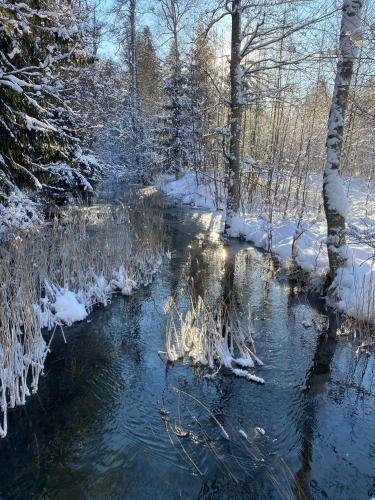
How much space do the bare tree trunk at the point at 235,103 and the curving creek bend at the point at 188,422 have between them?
4.63 metres

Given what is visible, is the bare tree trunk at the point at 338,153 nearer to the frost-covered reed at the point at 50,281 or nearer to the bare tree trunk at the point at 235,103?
the frost-covered reed at the point at 50,281

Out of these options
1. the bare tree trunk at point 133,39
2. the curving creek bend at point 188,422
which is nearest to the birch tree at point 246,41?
the curving creek bend at point 188,422

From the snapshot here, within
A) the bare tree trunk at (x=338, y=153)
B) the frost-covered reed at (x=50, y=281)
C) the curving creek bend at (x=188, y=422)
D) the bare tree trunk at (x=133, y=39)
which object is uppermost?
the bare tree trunk at (x=133, y=39)

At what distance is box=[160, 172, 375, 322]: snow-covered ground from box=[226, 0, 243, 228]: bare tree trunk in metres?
0.93

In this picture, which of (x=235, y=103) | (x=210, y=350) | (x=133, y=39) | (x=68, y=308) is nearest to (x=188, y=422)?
(x=210, y=350)

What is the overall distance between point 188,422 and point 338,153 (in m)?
4.28

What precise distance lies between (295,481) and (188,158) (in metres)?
17.2

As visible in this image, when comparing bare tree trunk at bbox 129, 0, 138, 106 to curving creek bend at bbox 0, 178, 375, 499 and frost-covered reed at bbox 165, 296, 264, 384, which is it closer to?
curving creek bend at bbox 0, 178, 375, 499

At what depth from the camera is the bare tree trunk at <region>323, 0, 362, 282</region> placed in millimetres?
5059

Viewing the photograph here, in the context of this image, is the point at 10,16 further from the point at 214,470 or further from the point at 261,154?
the point at 261,154

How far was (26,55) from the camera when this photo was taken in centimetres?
512

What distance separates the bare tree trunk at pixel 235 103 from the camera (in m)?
8.49

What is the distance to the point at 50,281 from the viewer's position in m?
5.56

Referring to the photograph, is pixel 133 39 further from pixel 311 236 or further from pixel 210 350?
pixel 210 350
